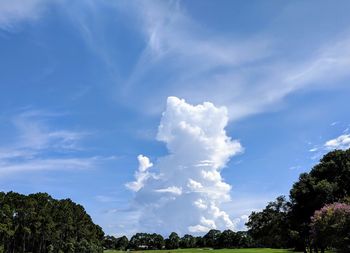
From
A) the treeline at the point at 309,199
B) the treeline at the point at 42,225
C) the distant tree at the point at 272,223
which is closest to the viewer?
the treeline at the point at 309,199

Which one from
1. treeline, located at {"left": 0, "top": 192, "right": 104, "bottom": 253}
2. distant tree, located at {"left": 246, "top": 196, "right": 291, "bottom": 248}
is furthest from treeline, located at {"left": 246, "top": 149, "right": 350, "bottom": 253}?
treeline, located at {"left": 0, "top": 192, "right": 104, "bottom": 253}

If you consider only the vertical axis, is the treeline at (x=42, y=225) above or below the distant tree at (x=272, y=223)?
above

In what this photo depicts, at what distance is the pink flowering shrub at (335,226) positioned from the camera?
1775 inches

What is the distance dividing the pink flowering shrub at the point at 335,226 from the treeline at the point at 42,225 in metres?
76.3

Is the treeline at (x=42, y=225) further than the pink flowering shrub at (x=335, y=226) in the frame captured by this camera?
Yes

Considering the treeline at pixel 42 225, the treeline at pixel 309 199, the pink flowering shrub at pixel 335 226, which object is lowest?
the pink flowering shrub at pixel 335 226

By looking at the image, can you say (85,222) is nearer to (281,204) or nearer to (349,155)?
(281,204)

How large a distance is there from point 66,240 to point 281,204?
86859mm

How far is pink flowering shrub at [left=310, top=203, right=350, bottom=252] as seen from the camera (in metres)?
45.1

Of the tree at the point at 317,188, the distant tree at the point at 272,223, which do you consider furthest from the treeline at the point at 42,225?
the tree at the point at 317,188

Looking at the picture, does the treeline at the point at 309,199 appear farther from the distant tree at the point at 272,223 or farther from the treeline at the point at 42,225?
the treeline at the point at 42,225

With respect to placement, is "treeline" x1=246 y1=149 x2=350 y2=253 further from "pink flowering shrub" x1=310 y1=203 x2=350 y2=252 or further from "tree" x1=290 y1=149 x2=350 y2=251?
"pink flowering shrub" x1=310 y1=203 x2=350 y2=252

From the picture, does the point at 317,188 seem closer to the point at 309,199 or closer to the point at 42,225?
the point at 309,199

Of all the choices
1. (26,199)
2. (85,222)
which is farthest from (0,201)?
(85,222)
